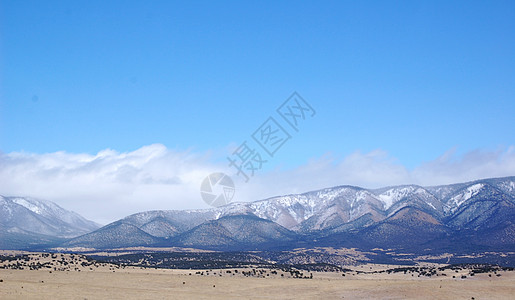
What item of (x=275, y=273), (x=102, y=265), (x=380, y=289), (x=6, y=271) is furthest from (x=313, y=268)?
(x=6, y=271)

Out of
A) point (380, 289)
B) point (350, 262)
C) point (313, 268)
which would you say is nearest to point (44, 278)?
point (380, 289)

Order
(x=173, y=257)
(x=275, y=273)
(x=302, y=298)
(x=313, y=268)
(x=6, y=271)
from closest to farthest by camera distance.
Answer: (x=302, y=298)
(x=6, y=271)
(x=275, y=273)
(x=313, y=268)
(x=173, y=257)

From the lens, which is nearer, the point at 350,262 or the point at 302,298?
the point at 302,298

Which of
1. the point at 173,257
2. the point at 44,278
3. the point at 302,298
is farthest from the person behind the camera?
the point at 173,257

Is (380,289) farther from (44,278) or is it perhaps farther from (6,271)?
(6,271)

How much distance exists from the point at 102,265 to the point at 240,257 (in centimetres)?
7792

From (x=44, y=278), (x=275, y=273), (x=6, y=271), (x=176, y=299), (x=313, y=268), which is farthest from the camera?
(x=313, y=268)

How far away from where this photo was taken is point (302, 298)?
215 ft

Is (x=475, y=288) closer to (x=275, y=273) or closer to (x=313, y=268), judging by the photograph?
(x=275, y=273)

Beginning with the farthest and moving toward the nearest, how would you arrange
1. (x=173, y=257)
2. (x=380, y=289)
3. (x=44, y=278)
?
(x=173, y=257)
(x=44, y=278)
(x=380, y=289)

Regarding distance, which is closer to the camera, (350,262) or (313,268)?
(313,268)

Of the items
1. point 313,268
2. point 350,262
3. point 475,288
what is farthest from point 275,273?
point 350,262

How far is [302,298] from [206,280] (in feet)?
75.2

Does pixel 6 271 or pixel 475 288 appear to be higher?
pixel 6 271
